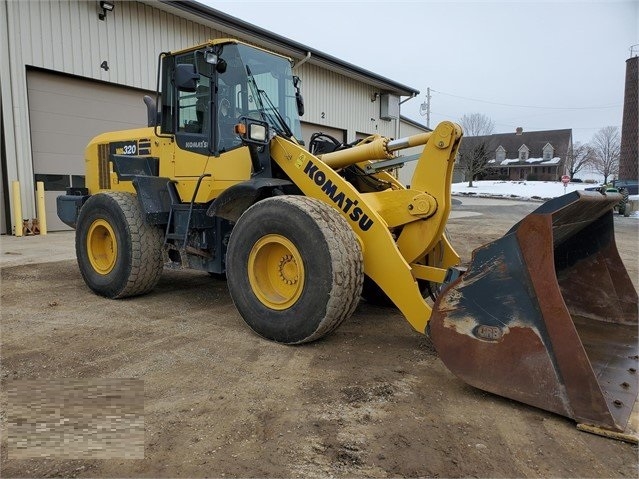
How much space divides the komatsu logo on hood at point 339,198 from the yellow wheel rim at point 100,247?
8.84 ft

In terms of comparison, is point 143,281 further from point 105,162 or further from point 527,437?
point 527,437

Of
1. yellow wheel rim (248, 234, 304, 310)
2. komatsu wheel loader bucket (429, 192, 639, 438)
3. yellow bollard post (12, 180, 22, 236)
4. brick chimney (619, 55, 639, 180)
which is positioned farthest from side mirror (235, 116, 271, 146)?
brick chimney (619, 55, 639, 180)

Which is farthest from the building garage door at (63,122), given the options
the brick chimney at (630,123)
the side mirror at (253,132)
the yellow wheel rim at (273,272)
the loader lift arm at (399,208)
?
the brick chimney at (630,123)

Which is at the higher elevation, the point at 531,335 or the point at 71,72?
the point at 71,72

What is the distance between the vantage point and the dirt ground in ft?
7.54

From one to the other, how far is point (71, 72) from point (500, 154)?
209 feet

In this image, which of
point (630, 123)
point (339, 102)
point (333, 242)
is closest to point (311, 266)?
point (333, 242)

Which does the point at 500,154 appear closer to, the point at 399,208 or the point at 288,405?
the point at 399,208

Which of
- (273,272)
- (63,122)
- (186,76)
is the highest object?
(63,122)

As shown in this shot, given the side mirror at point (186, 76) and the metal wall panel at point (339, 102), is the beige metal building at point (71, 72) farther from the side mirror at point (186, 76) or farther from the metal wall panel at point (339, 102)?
the side mirror at point (186, 76)

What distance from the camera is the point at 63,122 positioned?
11.1m

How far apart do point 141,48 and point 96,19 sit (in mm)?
1204

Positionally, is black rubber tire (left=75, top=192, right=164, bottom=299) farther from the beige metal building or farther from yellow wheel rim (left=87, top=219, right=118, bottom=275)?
the beige metal building

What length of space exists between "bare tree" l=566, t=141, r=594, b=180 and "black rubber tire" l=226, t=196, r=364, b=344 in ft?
210
